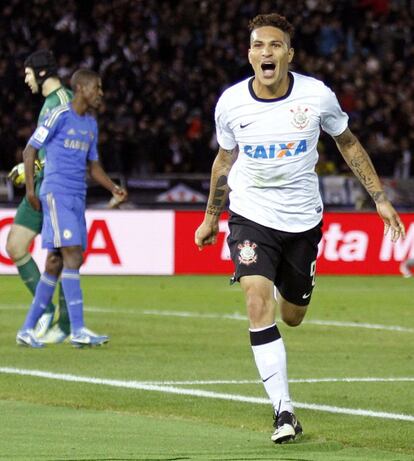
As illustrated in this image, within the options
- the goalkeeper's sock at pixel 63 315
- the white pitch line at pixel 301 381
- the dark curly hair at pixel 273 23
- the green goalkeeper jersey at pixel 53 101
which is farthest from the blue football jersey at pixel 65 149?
the dark curly hair at pixel 273 23

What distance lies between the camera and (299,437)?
303 inches

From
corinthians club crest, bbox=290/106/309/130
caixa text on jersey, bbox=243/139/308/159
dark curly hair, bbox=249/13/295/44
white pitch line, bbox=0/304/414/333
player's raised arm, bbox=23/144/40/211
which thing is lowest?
white pitch line, bbox=0/304/414/333

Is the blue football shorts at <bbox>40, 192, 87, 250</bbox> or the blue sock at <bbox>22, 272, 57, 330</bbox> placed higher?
the blue football shorts at <bbox>40, 192, 87, 250</bbox>

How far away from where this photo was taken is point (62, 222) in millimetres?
12242

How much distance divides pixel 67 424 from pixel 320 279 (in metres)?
13.9

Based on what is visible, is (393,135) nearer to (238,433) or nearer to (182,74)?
(182,74)

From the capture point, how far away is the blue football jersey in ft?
40.3

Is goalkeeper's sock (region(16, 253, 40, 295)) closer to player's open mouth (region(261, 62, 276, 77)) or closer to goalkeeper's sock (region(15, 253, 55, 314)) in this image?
goalkeeper's sock (region(15, 253, 55, 314))

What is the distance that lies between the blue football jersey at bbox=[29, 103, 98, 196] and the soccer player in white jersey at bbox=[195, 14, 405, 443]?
4199 millimetres

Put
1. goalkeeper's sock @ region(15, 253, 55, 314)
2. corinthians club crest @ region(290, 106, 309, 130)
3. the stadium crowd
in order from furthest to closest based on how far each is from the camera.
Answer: the stadium crowd, goalkeeper's sock @ region(15, 253, 55, 314), corinthians club crest @ region(290, 106, 309, 130)

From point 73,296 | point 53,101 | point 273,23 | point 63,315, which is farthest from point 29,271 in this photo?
point 273,23

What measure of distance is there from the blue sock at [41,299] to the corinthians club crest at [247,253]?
474 centimetres

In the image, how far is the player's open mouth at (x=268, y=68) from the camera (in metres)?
7.94

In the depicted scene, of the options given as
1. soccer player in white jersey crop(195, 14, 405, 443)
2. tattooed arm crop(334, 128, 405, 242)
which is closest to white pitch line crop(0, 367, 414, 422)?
soccer player in white jersey crop(195, 14, 405, 443)
